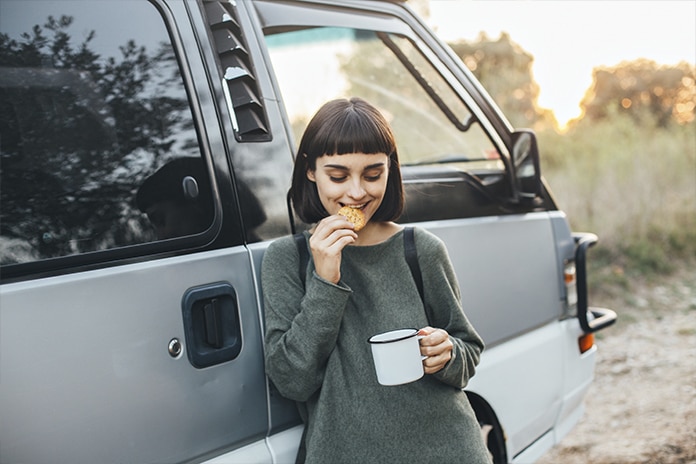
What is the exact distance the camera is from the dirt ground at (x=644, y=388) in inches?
148

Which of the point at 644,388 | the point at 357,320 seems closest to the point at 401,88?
the point at 357,320

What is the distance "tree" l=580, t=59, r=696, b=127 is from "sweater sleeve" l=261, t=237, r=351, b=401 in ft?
27.5

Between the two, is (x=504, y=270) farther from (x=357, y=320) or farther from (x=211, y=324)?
(x=211, y=324)

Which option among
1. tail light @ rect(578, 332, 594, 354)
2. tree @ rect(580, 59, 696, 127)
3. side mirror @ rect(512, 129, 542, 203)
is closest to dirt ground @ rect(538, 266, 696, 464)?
tail light @ rect(578, 332, 594, 354)

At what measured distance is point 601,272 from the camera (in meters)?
7.01

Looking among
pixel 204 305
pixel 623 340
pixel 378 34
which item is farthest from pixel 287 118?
pixel 623 340

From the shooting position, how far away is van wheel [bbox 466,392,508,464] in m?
2.47

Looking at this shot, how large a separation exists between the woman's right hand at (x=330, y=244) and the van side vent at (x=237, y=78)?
0.40 meters

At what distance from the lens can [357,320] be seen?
→ 5.63 ft

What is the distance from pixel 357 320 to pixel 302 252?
0.74 ft

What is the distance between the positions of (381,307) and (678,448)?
2780mm

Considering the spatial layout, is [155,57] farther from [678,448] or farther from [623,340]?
[623,340]

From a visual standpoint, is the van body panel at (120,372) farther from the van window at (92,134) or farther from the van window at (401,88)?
the van window at (401,88)

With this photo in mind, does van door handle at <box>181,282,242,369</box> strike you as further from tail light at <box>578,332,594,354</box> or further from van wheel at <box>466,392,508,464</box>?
tail light at <box>578,332,594,354</box>
